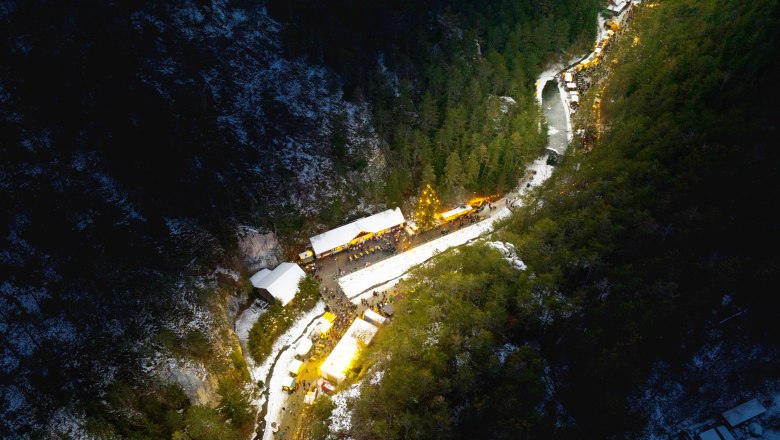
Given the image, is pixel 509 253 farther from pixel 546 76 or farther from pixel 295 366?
pixel 546 76

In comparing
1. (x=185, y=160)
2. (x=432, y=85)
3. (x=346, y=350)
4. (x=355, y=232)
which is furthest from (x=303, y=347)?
(x=432, y=85)

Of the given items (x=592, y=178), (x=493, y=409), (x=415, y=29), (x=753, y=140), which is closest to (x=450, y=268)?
(x=493, y=409)

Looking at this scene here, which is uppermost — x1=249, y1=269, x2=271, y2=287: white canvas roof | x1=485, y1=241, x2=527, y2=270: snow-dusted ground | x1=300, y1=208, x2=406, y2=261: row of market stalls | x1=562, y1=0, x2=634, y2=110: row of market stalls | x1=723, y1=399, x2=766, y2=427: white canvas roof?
x1=562, y1=0, x2=634, y2=110: row of market stalls

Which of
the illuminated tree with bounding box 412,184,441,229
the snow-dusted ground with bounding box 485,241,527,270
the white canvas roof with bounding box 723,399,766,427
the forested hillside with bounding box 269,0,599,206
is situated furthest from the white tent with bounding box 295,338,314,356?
the white canvas roof with bounding box 723,399,766,427

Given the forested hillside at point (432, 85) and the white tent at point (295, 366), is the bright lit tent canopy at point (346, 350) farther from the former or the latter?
the forested hillside at point (432, 85)

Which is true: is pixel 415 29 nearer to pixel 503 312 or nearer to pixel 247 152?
pixel 247 152

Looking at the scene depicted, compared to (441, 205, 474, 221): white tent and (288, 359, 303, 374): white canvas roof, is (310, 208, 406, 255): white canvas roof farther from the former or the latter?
(288, 359, 303, 374): white canvas roof

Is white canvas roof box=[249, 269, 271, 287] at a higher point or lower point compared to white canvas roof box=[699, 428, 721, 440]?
higher
